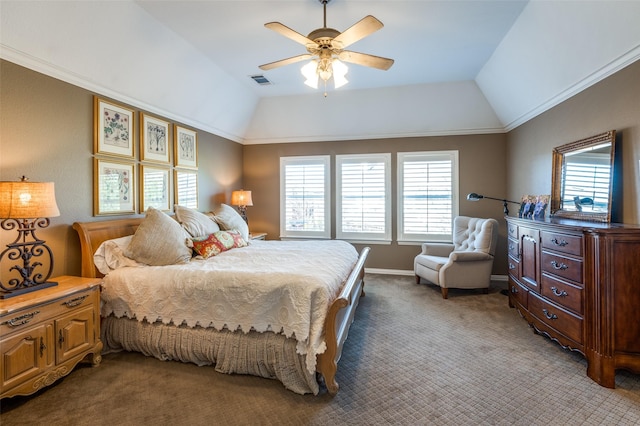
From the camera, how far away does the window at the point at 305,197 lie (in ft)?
19.2

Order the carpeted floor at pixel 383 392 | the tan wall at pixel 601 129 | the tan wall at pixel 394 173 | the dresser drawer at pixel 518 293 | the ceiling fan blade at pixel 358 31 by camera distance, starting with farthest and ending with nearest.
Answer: the tan wall at pixel 394 173, the dresser drawer at pixel 518 293, the tan wall at pixel 601 129, the ceiling fan blade at pixel 358 31, the carpeted floor at pixel 383 392

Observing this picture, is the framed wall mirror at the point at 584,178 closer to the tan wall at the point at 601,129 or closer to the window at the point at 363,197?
the tan wall at the point at 601,129

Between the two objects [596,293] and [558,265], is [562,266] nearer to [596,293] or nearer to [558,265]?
[558,265]

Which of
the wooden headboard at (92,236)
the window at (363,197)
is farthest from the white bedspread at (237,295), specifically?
the window at (363,197)

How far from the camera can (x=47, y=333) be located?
220 cm

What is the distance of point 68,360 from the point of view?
92.0 inches

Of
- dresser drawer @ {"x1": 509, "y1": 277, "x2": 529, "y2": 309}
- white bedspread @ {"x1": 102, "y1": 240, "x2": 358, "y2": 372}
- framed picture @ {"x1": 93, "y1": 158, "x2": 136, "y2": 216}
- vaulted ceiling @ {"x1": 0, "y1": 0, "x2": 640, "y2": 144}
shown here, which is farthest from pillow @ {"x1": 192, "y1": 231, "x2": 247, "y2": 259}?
dresser drawer @ {"x1": 509, "y1": 277, "x2": 529, "y2": 309}

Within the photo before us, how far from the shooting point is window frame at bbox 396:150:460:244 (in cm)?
532

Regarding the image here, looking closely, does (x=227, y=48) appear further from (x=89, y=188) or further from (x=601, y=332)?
(x=601, y=332)

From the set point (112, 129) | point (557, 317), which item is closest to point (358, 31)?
point (112, 129)

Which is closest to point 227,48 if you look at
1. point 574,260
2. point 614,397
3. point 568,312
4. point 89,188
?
point 89,188

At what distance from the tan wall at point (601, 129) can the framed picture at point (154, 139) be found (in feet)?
15.9

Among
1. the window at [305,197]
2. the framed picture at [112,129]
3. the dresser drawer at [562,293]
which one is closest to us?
the dresser drawer at [562,293]

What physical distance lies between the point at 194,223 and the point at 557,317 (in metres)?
3.83
